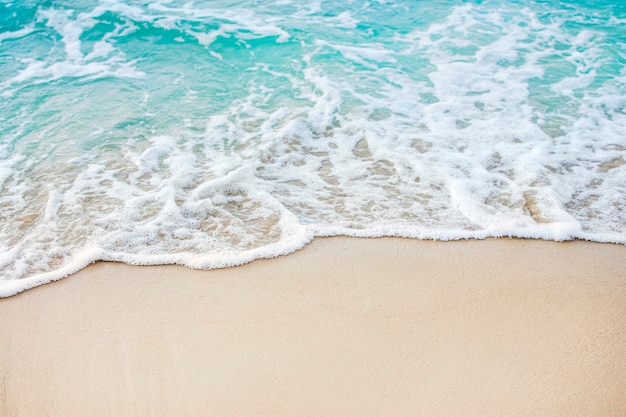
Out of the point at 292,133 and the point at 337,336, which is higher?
the point at 337,336

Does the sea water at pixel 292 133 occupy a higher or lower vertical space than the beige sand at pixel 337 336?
lower

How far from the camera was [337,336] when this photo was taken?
2.62 meters

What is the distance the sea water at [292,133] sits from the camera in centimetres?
351

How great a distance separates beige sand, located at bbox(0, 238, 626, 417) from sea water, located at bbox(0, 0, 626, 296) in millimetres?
261

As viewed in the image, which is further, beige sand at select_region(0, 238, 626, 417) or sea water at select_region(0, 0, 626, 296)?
sea water at select_region(0, 0, 626, 296)

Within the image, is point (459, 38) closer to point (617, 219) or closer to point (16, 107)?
point (617, 219)

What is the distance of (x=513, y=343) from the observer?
2555mm

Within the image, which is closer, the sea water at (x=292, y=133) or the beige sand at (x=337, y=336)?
the beige sand at (x=337, y=336)

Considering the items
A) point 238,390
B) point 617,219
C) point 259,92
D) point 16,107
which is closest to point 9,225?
point 238,390

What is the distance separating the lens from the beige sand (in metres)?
2.32

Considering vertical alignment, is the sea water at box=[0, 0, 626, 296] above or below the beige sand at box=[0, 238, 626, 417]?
below

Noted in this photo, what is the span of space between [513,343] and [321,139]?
9.81 ft

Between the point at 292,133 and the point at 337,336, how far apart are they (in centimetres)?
285

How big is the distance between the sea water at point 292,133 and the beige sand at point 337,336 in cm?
26
